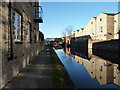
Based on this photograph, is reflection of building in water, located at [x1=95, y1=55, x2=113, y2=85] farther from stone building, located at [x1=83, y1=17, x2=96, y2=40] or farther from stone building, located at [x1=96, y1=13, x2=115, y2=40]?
stone building, located at [x1=83, y1=17, x2=96, y2=40]

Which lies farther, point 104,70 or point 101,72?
point 104,70

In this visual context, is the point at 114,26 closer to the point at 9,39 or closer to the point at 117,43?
the point at 117,43

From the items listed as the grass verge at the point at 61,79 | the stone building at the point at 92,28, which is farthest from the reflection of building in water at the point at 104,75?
the stone building at the point at 92,28

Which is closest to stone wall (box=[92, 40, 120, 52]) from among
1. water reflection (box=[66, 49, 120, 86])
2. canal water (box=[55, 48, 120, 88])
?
water reflection (box=[66, 49, 120, 86])

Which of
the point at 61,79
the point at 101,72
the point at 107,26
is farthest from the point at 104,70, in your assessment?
the point at 107,26

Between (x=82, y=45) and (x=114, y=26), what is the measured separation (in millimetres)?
12777

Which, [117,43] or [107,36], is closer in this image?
[117,43]

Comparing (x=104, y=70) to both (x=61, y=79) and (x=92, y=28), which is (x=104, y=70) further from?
(x=92, y=28)

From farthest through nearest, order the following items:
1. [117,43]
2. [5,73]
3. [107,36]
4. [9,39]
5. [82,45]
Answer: [82,45] < [107,36] < [117,43] < [9,39] < [5,73]

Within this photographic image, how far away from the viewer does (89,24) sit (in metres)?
47.2

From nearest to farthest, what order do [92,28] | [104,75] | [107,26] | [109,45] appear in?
[104,75] < [109,45] < [107,26] < [92,28]

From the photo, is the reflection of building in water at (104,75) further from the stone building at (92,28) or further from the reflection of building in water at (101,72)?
the stone building at (92,28)

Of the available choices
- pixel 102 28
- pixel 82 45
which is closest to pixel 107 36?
pixel 102 28

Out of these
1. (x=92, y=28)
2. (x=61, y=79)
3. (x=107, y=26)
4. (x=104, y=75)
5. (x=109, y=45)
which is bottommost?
(x=104, y=75)
